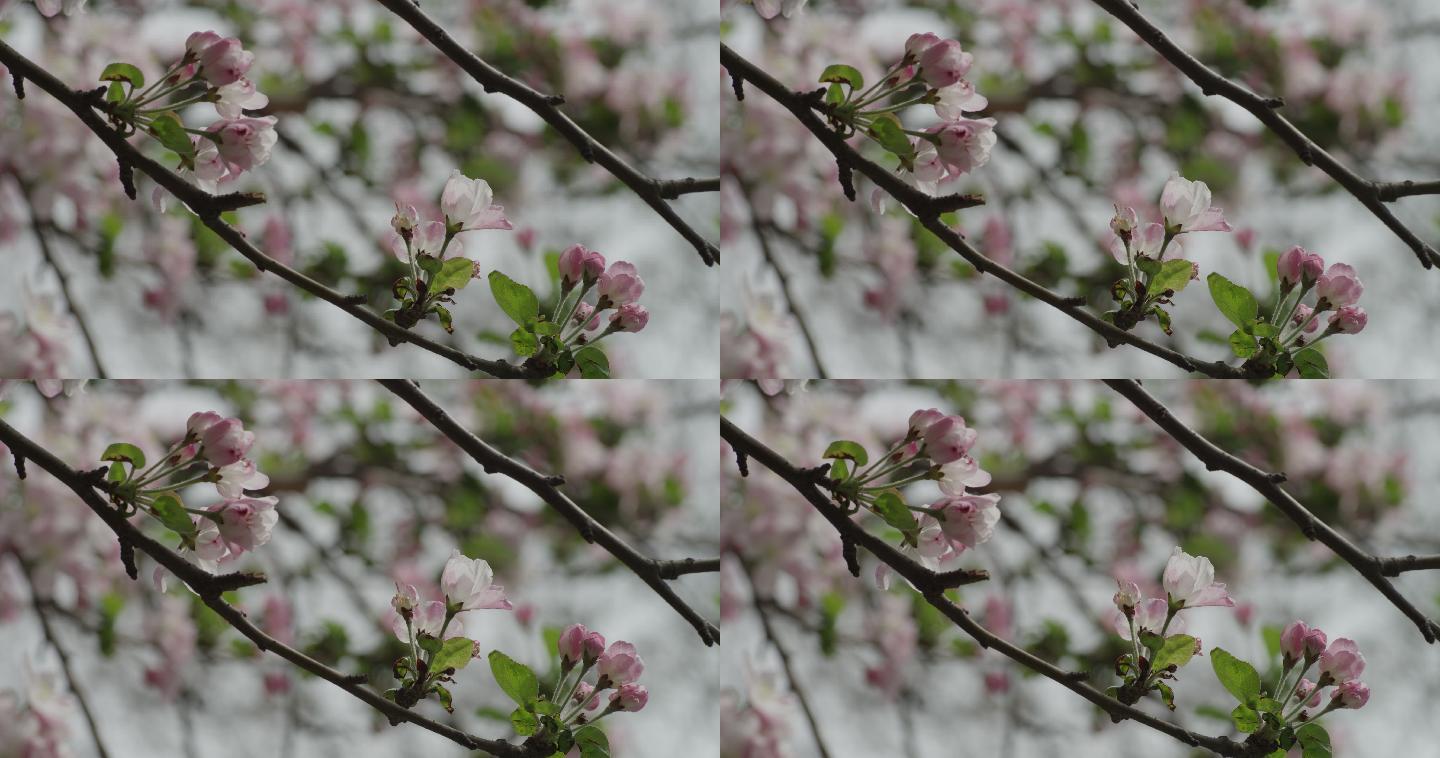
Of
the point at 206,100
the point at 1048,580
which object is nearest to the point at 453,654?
the point at 206,100

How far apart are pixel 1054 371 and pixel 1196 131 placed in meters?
0.39

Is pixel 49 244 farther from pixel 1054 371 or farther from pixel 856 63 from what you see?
pixel 1054 371

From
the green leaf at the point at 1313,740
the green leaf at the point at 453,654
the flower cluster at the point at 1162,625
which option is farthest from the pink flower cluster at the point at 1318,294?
the green leaf at the point at 453,654

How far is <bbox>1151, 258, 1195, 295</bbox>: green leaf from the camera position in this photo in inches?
38.3

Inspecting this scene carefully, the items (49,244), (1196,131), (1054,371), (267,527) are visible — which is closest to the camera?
(267,527)

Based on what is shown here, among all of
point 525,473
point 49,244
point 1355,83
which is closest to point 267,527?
point 525,473

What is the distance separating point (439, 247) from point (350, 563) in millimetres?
667

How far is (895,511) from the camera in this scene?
953mm

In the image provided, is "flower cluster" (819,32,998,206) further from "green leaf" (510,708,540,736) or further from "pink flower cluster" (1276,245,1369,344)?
"green leaf" (510,708,540,736)

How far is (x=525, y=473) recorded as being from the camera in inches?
39.4

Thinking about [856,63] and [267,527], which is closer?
[267,527]

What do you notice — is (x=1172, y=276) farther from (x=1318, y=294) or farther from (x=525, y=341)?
(x=525, y=341)

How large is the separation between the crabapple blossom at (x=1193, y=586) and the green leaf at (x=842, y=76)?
0.45m

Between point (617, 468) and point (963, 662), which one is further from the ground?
point (617, 468)
